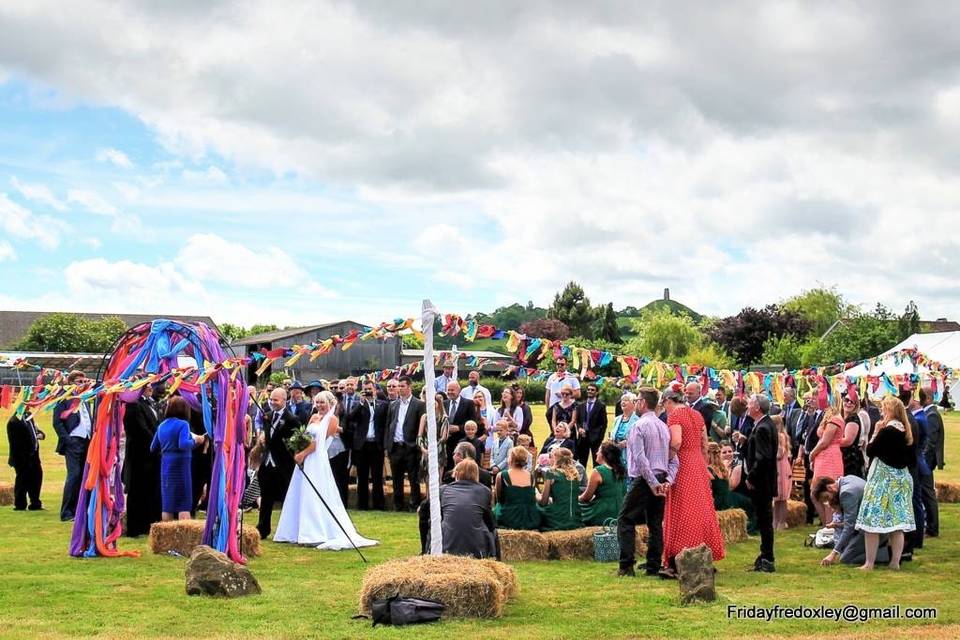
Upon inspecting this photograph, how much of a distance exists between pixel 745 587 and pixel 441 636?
3.51 metres

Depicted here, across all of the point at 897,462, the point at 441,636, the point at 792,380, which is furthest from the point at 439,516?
the point at 792,380

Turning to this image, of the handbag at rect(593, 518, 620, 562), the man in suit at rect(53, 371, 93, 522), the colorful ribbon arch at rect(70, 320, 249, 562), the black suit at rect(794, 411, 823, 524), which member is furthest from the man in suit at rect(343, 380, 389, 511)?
the black suit at rect(794, 411, 823, 524)

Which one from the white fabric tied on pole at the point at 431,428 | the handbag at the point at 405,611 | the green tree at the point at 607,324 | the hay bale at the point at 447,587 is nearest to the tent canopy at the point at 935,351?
the white fabric tied on pole at the point at 431,428

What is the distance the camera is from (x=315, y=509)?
12672 millimetres

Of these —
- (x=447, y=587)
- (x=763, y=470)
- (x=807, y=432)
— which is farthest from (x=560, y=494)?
(x=807, y=432)

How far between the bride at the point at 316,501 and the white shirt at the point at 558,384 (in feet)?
17.2

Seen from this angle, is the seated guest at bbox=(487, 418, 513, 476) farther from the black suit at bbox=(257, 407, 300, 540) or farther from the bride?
the black suit at bbox=(257, 407, 300, 540)

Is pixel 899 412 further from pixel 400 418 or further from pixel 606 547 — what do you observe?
pixel 400 418

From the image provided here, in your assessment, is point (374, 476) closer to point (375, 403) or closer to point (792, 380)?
point (375, 403)

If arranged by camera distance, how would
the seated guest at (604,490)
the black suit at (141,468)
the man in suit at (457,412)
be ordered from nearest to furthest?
the seated guest at (604,490) → the black suit at (141,468) → the man in suit at (457,412)

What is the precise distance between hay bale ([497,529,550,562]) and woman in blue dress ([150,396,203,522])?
403cm

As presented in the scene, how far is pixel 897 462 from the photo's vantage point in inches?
408

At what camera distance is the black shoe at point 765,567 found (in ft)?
34.8

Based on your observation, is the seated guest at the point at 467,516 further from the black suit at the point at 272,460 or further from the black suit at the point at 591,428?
the black suit at the point at 591,428
